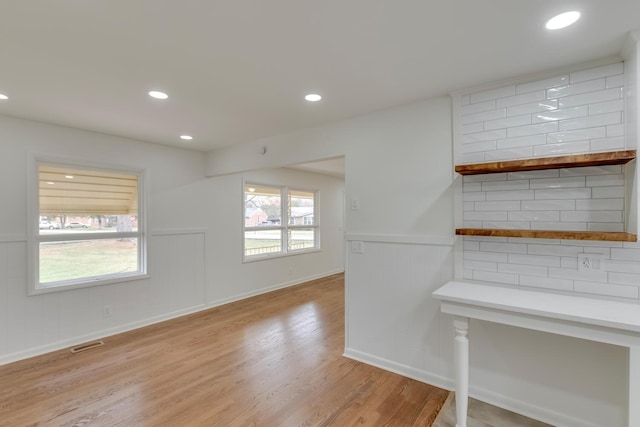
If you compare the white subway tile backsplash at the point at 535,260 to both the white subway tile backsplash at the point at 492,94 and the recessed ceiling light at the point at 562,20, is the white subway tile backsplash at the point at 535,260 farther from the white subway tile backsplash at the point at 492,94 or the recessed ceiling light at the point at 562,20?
the recessed ceiling light at the point at 562,20

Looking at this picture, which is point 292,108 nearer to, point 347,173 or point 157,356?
point 347,173

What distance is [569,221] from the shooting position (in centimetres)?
201

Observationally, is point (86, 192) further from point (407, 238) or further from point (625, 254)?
point (625, 254)

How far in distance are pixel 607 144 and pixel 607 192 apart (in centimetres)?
30

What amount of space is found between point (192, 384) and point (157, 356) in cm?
77

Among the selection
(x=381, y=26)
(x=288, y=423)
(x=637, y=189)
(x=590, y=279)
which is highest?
(x=381, y=26)

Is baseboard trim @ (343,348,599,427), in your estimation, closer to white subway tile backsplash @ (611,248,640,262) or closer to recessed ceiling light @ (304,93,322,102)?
white subway tile backsplash @ (611,248,640,262)

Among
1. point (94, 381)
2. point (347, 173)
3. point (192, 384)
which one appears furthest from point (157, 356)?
point (347, 173)

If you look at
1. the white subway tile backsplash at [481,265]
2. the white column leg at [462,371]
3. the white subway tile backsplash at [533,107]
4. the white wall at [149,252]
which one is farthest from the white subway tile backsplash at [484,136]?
the white wall at [149,252]

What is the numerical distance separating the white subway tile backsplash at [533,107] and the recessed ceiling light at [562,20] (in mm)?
605

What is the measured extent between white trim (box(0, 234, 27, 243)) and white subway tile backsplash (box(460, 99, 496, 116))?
13.9 feet

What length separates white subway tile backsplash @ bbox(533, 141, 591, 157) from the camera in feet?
6.45

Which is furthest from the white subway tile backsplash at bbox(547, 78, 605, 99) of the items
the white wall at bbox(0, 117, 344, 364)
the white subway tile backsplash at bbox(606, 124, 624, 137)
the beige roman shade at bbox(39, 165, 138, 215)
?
the beige roman shade at bbox(39, 165, 138, 215)

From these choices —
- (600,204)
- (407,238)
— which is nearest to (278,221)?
(407,238)
